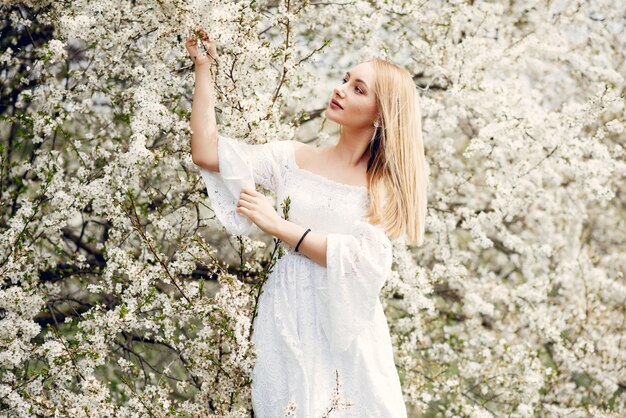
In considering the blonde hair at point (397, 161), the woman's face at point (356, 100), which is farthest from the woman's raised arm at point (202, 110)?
the blonde hair at point (397, 161)

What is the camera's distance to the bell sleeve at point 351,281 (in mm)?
2393

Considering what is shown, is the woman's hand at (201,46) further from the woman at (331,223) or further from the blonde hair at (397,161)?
the blonde hair at (397,161)

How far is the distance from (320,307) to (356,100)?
758 millimetres

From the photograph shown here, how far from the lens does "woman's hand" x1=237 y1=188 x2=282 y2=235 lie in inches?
95.5

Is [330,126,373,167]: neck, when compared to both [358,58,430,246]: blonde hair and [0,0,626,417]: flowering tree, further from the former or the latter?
[0,0,626,417]: flowering tree

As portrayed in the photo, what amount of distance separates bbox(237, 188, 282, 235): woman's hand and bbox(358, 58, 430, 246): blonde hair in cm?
36

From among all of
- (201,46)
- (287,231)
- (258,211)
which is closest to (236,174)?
(258,211)

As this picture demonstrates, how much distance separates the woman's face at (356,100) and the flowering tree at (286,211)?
27 cm

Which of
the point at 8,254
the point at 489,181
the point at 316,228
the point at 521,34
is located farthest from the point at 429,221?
the point at 8,254

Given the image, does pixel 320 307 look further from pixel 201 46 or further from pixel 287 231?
pixel 201 46

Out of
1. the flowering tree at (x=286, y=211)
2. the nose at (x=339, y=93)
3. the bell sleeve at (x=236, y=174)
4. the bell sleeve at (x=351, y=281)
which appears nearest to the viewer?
the bell sleeve at (x=351, y=281)

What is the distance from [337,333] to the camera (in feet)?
7.89

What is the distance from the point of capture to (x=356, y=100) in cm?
265

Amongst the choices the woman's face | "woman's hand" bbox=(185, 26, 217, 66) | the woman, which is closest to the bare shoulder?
the woman
